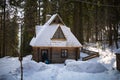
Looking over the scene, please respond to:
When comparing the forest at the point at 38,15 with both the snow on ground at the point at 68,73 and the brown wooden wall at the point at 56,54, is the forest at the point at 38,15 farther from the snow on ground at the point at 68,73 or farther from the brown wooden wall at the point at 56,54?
the snow on ground at the point at 68,73

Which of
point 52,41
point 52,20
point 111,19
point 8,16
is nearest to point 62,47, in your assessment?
point 52,41

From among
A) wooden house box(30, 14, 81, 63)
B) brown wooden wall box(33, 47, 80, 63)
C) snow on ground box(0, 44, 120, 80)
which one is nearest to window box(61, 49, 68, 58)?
wooden house box(30, 14, 81, 63)

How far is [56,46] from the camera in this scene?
33219 mm

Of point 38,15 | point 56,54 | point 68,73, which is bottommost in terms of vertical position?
point 68,73

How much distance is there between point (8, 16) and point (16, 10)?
193 inches

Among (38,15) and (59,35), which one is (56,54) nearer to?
(59,35)

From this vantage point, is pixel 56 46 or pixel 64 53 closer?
pixel 56 46

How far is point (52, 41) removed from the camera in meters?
33.4

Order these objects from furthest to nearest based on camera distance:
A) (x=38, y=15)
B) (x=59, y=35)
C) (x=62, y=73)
Result: (x=38, y=15), (x=59, y=35), (x=62, y=73)

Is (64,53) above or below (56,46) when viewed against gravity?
below

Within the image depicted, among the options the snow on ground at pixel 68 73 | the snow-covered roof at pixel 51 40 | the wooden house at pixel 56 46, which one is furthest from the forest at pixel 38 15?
the snow on ground at pixel 68 73

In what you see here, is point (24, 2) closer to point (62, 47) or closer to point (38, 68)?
point (62, 47)

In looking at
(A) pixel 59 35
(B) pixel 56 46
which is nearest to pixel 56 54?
(B) pixel 56 46

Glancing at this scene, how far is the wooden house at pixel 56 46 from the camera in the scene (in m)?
33.1
